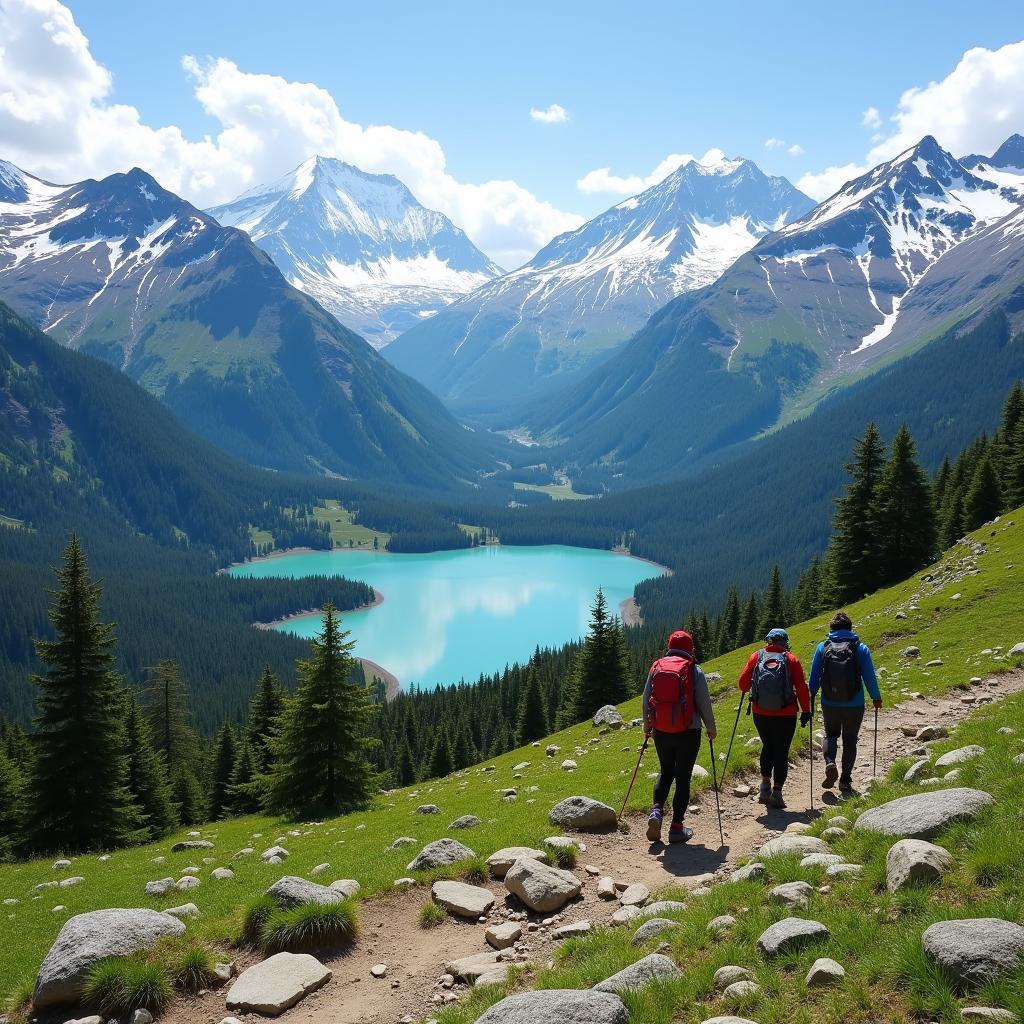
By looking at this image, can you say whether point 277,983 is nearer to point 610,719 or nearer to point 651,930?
point 651,930

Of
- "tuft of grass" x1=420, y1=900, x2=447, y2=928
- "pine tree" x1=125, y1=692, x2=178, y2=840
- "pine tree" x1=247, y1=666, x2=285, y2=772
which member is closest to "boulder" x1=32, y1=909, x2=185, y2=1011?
"tuft of grass" x1=420, y1=900, x2=447, y2=928

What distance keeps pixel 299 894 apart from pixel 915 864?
921 centimetres

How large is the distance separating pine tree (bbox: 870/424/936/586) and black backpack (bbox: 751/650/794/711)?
44.3m

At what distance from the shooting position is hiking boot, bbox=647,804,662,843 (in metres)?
14.0

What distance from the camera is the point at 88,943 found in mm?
10711

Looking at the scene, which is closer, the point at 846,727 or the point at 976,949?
the point at 976,949

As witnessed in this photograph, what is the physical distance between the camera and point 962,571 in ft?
124

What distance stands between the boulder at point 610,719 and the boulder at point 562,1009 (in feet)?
81.6

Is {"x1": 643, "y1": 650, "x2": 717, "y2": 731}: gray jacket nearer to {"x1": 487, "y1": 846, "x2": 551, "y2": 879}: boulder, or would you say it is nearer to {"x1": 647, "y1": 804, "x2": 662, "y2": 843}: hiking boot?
{"x1": 647, "y1": 804, "x2": 662, "y2": 843}: hiking boot

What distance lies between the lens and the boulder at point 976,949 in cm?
664

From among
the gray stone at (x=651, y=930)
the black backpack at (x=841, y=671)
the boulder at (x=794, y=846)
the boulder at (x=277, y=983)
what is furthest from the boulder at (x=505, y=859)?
the black backpack at (x=841, y=671)

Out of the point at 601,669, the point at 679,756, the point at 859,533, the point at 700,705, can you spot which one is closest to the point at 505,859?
the point at 679,756

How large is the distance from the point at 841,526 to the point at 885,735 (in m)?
39.9

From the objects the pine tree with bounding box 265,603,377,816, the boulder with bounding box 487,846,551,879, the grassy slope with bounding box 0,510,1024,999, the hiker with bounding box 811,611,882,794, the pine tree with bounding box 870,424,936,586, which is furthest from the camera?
the pine tree with bounding box 870,424,936,586
